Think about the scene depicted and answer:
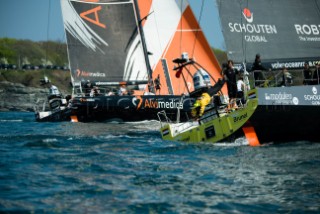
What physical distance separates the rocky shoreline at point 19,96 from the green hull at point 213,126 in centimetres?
3870

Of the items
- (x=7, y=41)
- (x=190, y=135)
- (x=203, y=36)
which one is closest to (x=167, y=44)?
(x=203, y=36)

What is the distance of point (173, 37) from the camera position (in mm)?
27594

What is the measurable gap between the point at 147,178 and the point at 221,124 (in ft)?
14.9

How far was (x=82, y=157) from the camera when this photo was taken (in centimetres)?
1154

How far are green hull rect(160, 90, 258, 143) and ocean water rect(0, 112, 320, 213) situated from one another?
1.25 ft

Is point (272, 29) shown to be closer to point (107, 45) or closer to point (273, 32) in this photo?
point (273, 32)

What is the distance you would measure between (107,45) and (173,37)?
3276mm

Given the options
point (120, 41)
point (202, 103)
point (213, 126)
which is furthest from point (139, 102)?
point (213, 126)

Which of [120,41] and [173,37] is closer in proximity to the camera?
[173,37]

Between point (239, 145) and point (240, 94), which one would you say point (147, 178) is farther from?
point (240, 94)

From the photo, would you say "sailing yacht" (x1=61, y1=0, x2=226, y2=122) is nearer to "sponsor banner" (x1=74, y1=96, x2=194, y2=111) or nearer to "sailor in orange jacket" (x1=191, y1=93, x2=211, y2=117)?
"sponsor banner" (x1=74, y1=96, x2=194, y2=111)

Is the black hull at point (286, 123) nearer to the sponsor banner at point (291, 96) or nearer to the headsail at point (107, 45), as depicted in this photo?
the sponsor banner at point (291, 96)

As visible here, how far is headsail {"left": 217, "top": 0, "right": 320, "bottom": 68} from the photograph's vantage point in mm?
16281

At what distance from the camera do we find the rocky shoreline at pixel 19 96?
52.8 m
